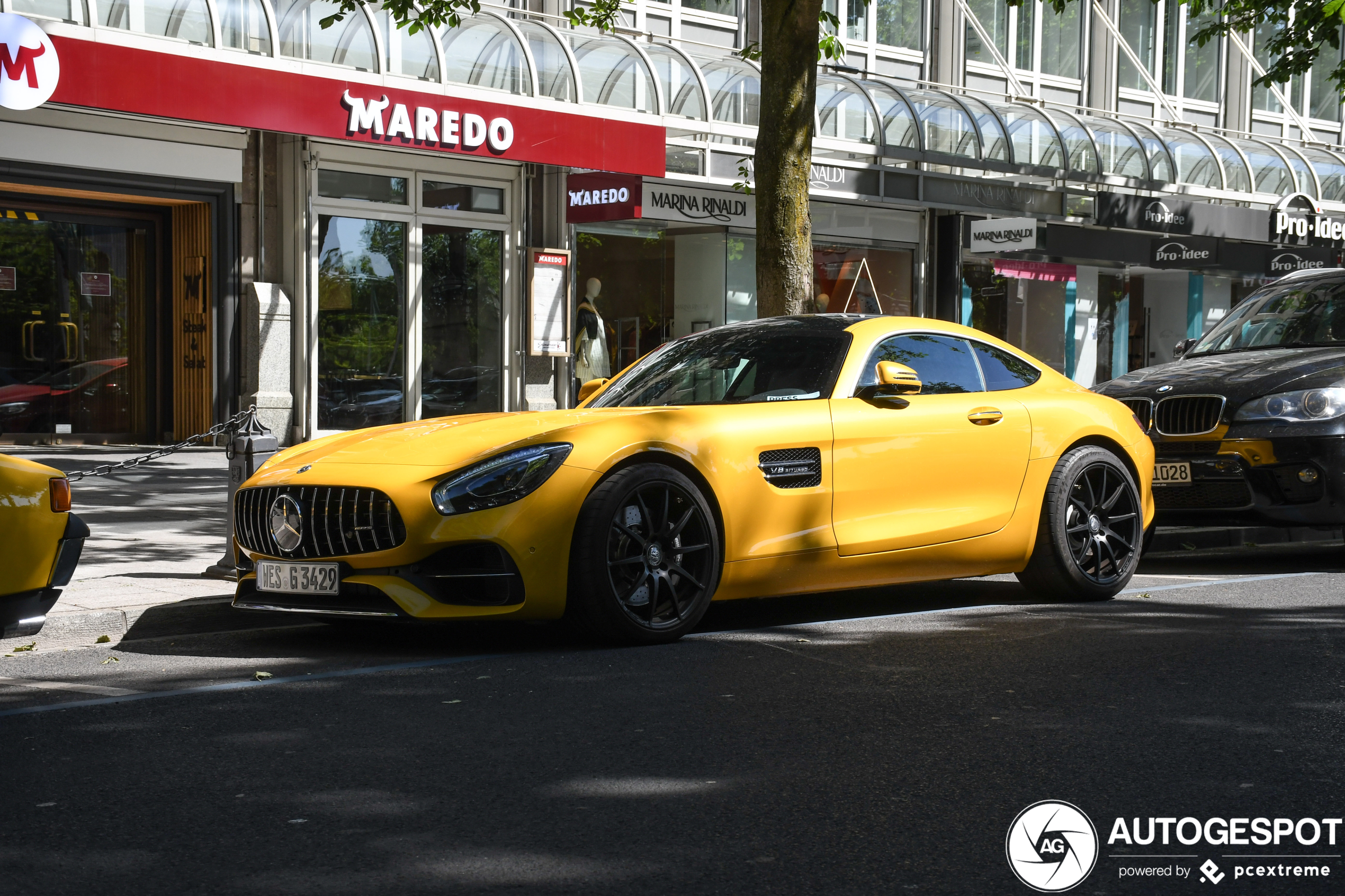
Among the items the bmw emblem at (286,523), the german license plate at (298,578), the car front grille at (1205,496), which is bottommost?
the german license plate at (298,578)

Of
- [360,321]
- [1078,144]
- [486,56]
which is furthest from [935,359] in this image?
[1078,144]

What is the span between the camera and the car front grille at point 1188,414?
30.3ft

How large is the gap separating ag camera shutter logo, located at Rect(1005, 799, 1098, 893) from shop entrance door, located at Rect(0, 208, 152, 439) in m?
14.3

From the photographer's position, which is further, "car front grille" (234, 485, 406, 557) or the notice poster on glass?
the notice poster on glass

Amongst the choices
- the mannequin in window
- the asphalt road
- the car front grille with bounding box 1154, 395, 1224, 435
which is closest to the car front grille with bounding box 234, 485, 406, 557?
the asphalt road

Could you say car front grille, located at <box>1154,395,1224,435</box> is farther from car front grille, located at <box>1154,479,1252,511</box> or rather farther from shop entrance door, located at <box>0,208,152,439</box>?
shop entrance door, located at <box>0,208,152,439</box>

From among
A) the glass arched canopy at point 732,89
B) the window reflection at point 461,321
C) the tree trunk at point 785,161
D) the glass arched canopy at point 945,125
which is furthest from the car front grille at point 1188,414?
the glass arched canopy at point 945,125

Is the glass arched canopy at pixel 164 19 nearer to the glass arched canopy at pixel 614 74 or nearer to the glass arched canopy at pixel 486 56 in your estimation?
the glass arched canopy at pixel 486 56

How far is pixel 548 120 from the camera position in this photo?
17094mm

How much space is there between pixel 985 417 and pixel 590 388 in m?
2.09

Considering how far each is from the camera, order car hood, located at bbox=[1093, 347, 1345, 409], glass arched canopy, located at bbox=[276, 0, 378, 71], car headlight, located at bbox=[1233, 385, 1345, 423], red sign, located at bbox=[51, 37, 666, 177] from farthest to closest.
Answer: glass arched canopy, located at bbox=[276, 0, 378, 71]
red sign, located at bbox=[51, 37, 666, 177]
car hood, located at bbox=[1093, 347, 1345, 409]
car headlight, located at bbox=[1233, 385, 1345, 423]

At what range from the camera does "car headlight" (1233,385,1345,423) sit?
902 centimetres

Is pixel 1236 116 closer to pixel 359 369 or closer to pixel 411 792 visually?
pixel 359 369

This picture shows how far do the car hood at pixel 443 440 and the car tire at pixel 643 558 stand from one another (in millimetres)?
284
